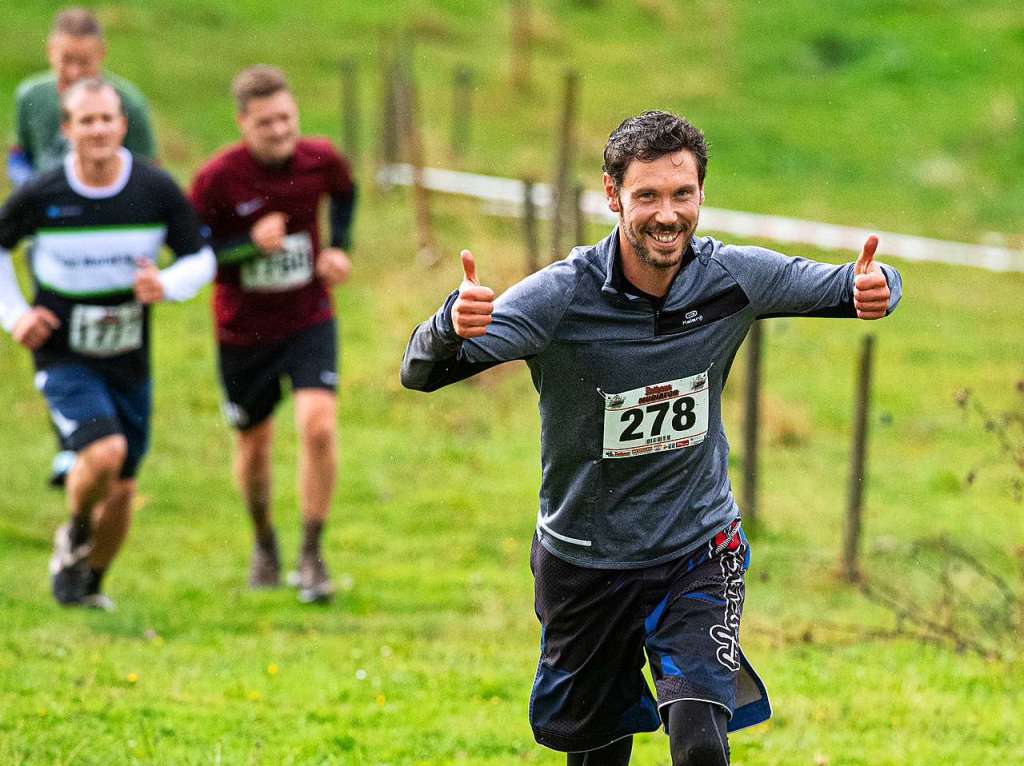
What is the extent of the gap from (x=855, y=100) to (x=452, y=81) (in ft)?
26.6

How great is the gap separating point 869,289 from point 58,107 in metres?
6.13

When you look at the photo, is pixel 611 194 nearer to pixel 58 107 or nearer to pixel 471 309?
pixel 471 309

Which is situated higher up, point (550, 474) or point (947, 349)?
point (550, 474)

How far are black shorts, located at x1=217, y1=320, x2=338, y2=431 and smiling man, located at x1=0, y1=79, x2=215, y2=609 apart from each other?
947 mm

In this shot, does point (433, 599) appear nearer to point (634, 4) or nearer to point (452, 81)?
point (452, 81)

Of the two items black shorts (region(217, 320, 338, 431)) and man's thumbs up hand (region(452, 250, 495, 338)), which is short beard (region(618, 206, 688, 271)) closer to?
man's thumbs up hand (region(452, 250, 495, 338))

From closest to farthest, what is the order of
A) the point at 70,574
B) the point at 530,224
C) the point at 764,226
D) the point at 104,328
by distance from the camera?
1. the point at 104,328
2. the point at 70,574
3. the point at 530,224
4. the point at 764,226

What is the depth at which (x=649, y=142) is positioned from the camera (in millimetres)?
4543

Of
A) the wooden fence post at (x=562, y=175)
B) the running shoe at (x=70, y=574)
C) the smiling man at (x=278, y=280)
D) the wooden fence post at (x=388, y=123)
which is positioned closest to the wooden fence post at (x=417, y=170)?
the wooden fence post at (x=562, y=175)

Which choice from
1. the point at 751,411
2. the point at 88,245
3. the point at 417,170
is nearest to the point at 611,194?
the point at 88,245

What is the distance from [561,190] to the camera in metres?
14.8

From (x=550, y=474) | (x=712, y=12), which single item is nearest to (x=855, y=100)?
(x=712, y=12)

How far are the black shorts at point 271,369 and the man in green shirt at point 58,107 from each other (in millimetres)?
969

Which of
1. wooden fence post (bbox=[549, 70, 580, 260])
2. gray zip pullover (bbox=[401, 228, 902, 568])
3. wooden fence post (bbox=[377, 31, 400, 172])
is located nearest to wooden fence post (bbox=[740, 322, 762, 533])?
wooden fence post (bbox=[549, 70, 580, 260])
